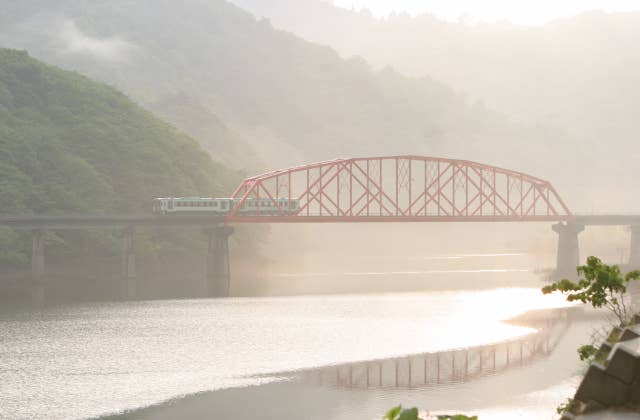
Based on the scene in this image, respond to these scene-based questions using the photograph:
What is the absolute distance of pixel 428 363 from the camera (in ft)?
177

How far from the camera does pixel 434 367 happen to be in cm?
5225

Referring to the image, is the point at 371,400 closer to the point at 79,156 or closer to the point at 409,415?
the point at 409,415

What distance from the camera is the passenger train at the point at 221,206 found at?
135 metres

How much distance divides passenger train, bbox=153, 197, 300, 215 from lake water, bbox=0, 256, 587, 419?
3779 centimetres

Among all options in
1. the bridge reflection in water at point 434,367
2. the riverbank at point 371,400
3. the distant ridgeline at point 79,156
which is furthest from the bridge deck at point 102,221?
the riverbank at point 371,400

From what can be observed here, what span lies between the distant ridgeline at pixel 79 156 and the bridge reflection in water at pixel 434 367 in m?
81.1

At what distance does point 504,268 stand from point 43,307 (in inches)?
3825

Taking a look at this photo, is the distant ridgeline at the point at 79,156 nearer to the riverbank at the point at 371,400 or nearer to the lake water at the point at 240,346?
the lake water at the point at 240,346

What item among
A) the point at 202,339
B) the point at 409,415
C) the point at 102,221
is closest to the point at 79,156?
the point at 102,221

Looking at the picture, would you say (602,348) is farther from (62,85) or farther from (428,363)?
(62,85)

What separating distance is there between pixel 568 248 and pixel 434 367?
107153mm

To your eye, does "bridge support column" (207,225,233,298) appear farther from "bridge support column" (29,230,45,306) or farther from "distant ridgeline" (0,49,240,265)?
"bridge support column" (29,230,45,306)

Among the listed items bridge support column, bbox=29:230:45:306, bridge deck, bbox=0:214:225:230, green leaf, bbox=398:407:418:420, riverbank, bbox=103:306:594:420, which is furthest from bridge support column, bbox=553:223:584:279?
green leaf, bbox=398:407:418:420

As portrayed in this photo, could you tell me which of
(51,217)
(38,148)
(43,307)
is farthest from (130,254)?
(43,307)
